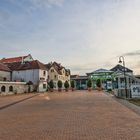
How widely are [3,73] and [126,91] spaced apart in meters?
39.4

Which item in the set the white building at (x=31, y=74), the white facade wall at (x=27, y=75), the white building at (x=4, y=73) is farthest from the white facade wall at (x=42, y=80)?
the white building at (x=4, y=73)

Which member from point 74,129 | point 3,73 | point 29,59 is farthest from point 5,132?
point 29,59

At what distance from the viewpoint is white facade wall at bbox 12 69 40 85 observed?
66.2m

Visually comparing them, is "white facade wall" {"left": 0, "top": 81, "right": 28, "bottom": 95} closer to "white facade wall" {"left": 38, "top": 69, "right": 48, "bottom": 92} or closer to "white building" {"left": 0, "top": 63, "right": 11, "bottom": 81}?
"white building" {"left": 0, "top": 63, "right": 11, "bottom": 81}

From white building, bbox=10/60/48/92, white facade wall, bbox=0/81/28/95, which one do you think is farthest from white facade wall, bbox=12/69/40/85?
white facade wall, bbox=0/81/28/95

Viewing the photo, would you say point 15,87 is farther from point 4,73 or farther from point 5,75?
point 5,75

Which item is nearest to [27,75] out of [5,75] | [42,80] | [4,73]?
[42,80]

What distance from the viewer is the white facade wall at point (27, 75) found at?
6625cm

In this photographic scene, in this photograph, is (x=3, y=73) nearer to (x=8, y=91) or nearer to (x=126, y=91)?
(x=8, y=91)

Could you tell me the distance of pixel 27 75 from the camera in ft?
219

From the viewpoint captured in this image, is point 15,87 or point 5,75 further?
point 5,75

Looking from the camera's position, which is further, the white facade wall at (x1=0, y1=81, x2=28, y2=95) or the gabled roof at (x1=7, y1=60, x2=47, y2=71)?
the gabled roof at (x1=7, y1=60, x2=47, y2=71)

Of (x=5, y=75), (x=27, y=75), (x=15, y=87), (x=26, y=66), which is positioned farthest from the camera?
(x=26, y=66)

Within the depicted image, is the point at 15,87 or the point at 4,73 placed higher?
the point at 4,73
